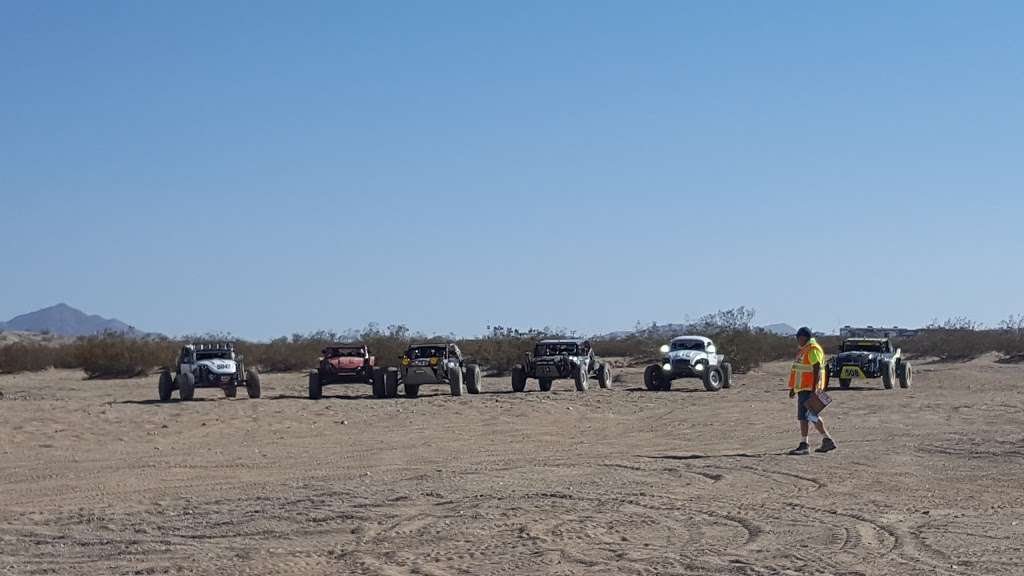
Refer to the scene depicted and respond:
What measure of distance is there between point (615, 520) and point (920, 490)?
3.80 metres

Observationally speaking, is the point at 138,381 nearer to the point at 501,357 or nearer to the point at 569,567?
the point at 501,357

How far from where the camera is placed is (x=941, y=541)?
33.0 feet

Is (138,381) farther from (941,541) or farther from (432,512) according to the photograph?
(941,541)

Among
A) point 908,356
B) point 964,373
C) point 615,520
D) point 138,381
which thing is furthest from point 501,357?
point 615,520

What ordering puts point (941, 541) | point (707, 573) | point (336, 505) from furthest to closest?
1. point (336, 505)
2. point (941, 541)
3. point (707, 573)

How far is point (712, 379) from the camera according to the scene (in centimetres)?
3253

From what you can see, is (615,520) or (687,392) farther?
(687,392)

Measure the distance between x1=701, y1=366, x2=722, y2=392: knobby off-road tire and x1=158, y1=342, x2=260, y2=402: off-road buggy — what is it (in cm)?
1088

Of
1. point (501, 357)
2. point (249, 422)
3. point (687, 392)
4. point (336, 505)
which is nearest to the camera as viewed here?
point (336, 505)

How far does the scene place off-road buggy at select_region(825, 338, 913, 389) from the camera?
32688mm

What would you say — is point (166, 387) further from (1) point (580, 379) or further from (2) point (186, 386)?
(1) point (580, 379)

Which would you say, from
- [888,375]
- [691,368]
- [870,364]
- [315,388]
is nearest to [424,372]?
[315,388]

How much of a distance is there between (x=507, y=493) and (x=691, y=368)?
2007 centimetres

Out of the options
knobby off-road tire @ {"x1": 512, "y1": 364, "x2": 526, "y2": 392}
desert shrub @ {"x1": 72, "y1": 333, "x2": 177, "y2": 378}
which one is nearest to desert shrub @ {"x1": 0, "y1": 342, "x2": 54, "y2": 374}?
desert shrub @ {"x1": 72, "y1": 333, "x2": 177, "y2": 378}
